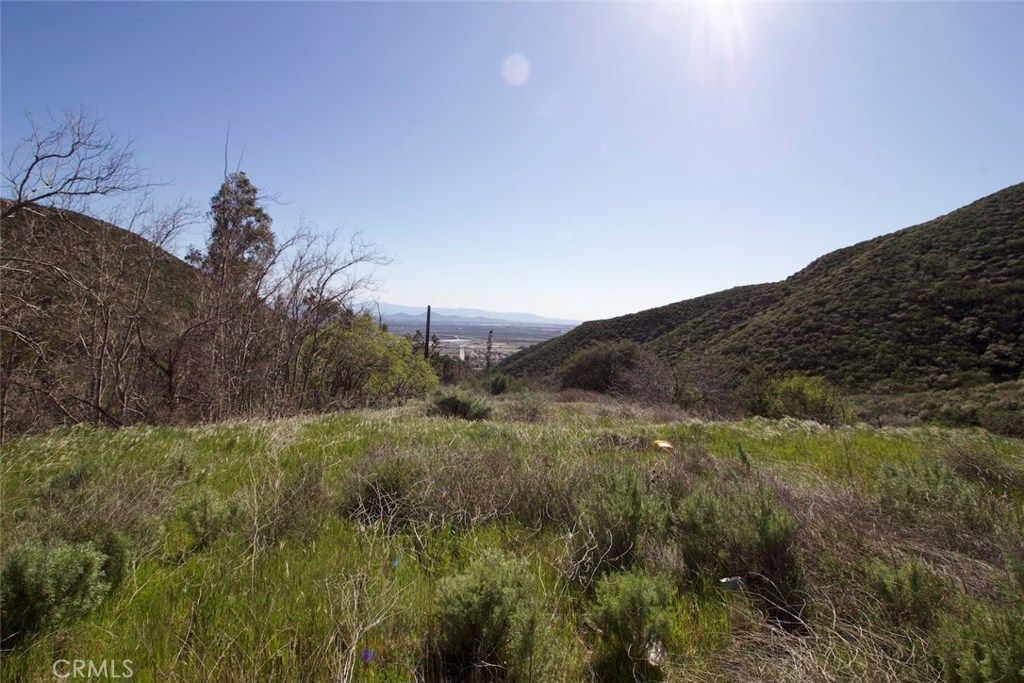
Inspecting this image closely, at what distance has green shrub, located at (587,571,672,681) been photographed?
174cm

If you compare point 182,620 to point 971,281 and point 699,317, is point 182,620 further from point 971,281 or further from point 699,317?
point 699,317

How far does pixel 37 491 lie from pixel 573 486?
136 inches

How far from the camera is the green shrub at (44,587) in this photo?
1668mm

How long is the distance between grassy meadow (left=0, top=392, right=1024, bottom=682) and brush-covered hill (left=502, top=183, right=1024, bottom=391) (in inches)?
850

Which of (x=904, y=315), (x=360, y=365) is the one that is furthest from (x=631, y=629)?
(x=904, y=315)

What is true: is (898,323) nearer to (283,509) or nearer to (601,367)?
(601,367)

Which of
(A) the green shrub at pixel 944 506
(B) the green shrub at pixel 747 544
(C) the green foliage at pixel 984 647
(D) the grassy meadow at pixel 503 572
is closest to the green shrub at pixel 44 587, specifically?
(D) the grassy meadow at pixel 503 572

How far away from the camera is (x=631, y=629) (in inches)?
70.6

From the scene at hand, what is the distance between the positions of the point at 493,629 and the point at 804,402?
15077 millimetres

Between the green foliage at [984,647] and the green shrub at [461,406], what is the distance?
28.5 ft

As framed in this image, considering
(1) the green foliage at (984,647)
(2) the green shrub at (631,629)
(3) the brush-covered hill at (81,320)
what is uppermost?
(3) the brush-covered hill at (81,320)

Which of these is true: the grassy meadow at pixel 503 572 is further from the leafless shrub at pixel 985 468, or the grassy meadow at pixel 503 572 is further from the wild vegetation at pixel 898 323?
the wild vegetation at pixel 898 323

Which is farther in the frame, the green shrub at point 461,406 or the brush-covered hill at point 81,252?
the green shrub at point 461,406

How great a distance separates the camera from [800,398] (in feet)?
46.0
